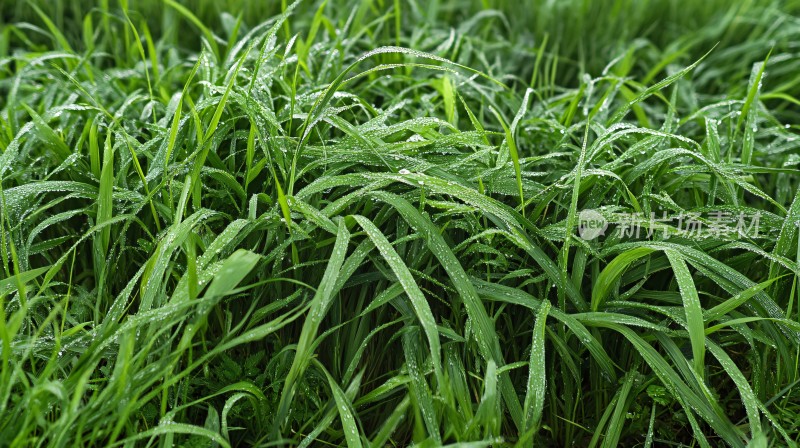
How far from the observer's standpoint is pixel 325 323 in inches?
57.9

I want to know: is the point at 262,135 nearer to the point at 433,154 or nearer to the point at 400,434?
the point at 433,154

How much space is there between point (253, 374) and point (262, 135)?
467 millimetres

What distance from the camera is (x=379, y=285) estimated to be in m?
1.45

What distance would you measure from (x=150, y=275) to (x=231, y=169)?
0.39m

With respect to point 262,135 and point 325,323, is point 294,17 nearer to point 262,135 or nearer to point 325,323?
point 262,135

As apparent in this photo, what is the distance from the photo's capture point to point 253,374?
4.50 feet

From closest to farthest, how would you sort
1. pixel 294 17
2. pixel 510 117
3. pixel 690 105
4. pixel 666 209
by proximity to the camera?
pixel 666 209
pixel 510 117
pixel 690 105
pixel 294 17

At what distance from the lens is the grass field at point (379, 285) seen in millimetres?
1235

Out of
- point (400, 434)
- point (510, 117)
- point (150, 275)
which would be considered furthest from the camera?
point (510, 117)

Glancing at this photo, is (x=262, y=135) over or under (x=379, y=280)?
over

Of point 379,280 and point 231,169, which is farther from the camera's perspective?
point 231,169

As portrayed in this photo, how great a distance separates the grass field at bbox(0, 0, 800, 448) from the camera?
1.24 metres

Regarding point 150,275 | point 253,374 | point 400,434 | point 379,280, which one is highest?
point 150,275

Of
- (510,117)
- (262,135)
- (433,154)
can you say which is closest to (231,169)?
(262,135)
